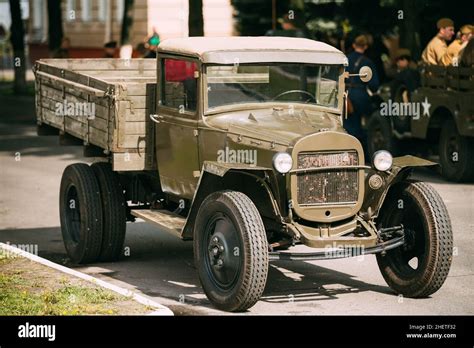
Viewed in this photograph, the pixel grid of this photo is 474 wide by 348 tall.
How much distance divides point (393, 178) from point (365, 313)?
1152 mm

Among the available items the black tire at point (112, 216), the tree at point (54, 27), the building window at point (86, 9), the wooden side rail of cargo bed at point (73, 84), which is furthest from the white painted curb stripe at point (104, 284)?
the building window at point (86, 9)

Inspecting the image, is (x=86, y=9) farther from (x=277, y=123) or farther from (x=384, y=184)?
(x=384, y=184)

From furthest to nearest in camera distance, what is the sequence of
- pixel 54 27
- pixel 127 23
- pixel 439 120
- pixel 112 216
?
pixel 54 27
pixel 127 23
pixel 439 120
pixel 112 216

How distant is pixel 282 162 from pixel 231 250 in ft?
2.50

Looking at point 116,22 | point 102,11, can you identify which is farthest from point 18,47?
point 102,11

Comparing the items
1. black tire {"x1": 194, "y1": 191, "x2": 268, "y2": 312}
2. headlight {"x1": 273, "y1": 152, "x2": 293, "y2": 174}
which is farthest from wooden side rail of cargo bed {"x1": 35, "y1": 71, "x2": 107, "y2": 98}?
headlight {"x1": 273, "y1": 152, "x2": 293, "y2": 174}

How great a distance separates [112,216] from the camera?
11.4 metres

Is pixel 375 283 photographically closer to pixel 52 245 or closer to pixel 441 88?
pixel 52 245

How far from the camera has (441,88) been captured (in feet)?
58.4

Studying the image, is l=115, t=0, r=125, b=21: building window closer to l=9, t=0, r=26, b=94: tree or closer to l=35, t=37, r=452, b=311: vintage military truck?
l=9, t=0, r=26, b=94: tree

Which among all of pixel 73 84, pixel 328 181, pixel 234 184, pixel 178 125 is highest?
pixel 73 84

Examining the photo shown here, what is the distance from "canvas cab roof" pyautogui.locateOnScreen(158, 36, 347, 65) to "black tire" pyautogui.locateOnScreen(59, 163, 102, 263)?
1449 millimetres

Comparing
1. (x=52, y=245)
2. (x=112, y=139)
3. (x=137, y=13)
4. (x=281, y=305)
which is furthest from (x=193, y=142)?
(x=137, y=13)

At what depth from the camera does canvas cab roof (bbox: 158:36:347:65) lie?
34.1 ft
